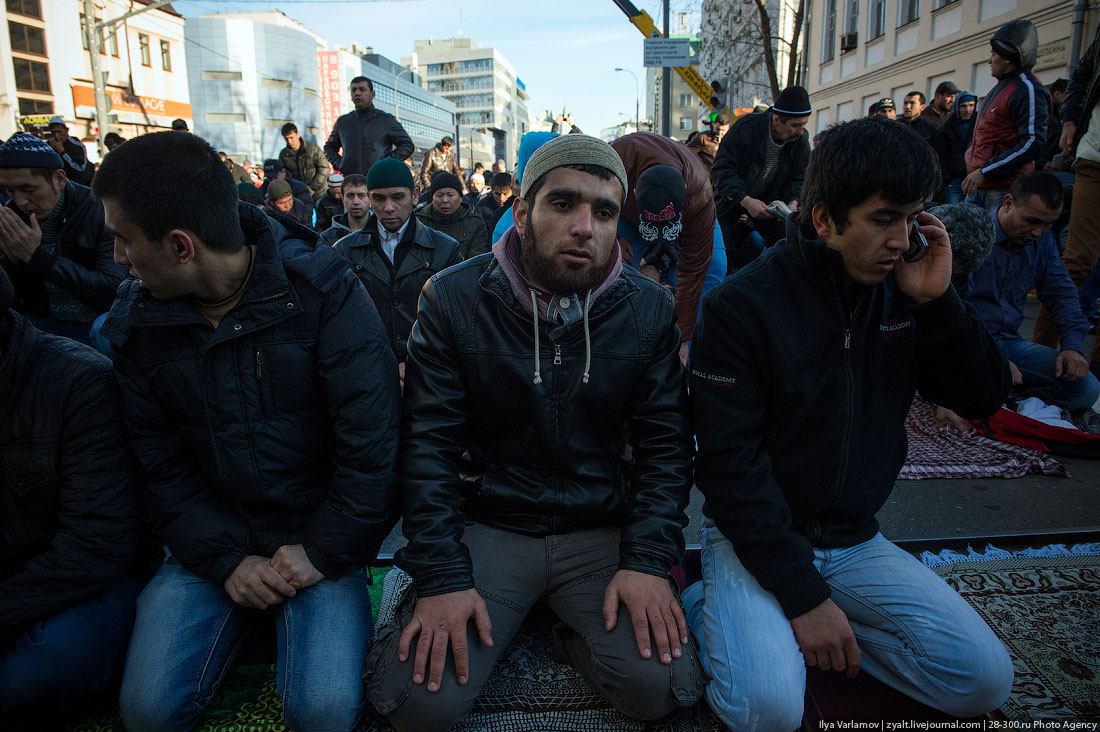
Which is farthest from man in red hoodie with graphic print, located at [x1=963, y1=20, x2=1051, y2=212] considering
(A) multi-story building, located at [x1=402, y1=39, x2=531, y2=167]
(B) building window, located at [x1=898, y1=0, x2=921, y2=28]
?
(A) multi-story building, located at [x1=402, y1=39, x2=531, y2=167]

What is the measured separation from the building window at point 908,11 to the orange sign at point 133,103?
3469cm

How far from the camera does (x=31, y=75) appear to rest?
33188mm

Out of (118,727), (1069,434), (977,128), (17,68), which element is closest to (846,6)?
(977,128)

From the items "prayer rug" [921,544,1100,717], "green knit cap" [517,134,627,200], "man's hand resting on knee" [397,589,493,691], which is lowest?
"prayer rug" [921,544,1100,717]

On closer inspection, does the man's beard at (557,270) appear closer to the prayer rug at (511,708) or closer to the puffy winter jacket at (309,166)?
the prayer rug at (511,708)

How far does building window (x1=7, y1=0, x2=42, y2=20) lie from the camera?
3259 centimetres

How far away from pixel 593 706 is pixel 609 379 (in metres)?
1.05

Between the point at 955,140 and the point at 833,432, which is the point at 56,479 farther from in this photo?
the point at 955,140

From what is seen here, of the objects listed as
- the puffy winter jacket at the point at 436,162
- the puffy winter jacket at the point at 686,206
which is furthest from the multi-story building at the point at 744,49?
the puffy winter jacket at the point at 686,206

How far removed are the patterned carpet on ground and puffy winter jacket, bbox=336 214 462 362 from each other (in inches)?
86.9

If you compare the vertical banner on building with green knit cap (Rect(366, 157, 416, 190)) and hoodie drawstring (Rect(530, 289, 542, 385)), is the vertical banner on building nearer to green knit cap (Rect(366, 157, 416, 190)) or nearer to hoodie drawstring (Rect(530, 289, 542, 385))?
green knit cap (Rect(366, 157, 416, 190))

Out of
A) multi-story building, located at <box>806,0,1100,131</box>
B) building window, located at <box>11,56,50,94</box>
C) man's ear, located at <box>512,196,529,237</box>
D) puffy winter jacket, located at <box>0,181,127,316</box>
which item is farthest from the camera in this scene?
building window, located at <box>11,56,50,94</box>

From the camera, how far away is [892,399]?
6.97 feet

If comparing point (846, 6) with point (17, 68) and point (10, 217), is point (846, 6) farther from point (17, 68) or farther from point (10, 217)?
point (17, 68)
